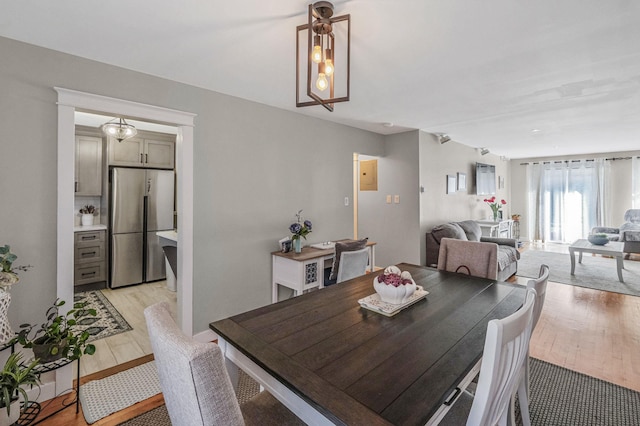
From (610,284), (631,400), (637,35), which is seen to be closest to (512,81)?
(637,35)

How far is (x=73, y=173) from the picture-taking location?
2086 mm

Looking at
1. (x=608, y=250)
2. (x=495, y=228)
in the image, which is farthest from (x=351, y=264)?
(x=495, y=228)

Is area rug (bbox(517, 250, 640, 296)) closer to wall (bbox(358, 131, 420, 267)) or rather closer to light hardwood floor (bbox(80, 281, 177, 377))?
wall (bbox(358, 131, 420, 267))

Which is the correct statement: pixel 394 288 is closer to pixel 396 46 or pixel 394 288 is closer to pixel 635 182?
pixel 396 46

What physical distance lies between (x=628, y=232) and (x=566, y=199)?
1956mm

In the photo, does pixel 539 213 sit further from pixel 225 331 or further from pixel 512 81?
pixel 225 331

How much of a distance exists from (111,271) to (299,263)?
9.74 ft

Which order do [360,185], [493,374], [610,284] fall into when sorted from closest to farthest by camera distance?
1. [493,374]
2. [610,284]
3. [360,185]

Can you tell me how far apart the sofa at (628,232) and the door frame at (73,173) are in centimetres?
658

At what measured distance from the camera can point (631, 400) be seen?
6.39 feet

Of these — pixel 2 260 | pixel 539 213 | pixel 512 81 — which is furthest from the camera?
pixel 539 213

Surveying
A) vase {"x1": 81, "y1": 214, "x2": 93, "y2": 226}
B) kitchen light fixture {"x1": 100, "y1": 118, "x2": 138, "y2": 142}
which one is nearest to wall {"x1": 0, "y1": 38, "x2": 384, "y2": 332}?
kitchen light fixture {"x1": 100, "y1": 118, "x2": 138, "y2": 142}

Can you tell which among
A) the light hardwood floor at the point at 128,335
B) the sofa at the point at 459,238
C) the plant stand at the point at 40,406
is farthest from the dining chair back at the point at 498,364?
the sofa at the point at 459,238

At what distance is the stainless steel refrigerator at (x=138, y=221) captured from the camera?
4125 millimetres
